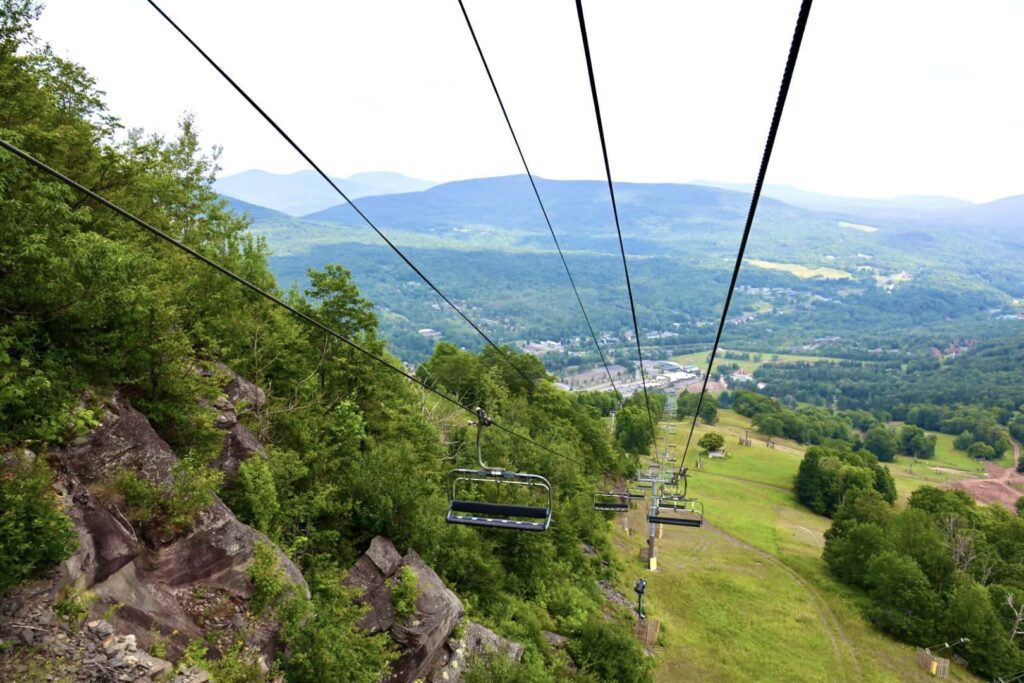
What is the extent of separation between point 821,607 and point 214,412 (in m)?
48.4

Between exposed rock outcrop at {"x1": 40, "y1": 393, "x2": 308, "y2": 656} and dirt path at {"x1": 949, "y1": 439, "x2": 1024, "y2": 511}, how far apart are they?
120 metres

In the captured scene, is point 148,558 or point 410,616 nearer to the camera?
point 148,558

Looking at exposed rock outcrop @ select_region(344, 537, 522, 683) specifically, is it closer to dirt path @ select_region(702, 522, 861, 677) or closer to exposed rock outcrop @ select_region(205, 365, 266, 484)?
exposed rock outcrop @ select_region(205, 365, 266, 484)

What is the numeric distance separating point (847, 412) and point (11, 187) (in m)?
221

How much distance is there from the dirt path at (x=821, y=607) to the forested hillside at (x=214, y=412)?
16.7 m

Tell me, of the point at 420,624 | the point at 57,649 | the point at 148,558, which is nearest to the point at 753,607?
the point at 420,624

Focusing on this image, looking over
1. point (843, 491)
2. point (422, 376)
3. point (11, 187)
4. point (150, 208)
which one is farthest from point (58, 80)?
point (843, 491)

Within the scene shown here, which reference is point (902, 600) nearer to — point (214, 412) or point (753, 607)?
point (753, 607)

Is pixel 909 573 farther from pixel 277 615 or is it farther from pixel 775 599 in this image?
pixel 277 615

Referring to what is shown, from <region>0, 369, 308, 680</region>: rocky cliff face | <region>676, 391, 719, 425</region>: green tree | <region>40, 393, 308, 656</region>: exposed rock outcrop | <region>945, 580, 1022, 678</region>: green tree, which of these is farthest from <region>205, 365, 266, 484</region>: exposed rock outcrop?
<region>676, 391, 719, 425</region>: green tree

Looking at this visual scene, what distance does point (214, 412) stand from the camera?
66.2ft

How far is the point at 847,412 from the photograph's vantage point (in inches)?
7667

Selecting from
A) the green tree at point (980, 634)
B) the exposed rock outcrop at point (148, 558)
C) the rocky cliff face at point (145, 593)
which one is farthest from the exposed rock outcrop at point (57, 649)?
the green tree at point (980, 634)

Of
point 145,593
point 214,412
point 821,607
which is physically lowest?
point 821,607
